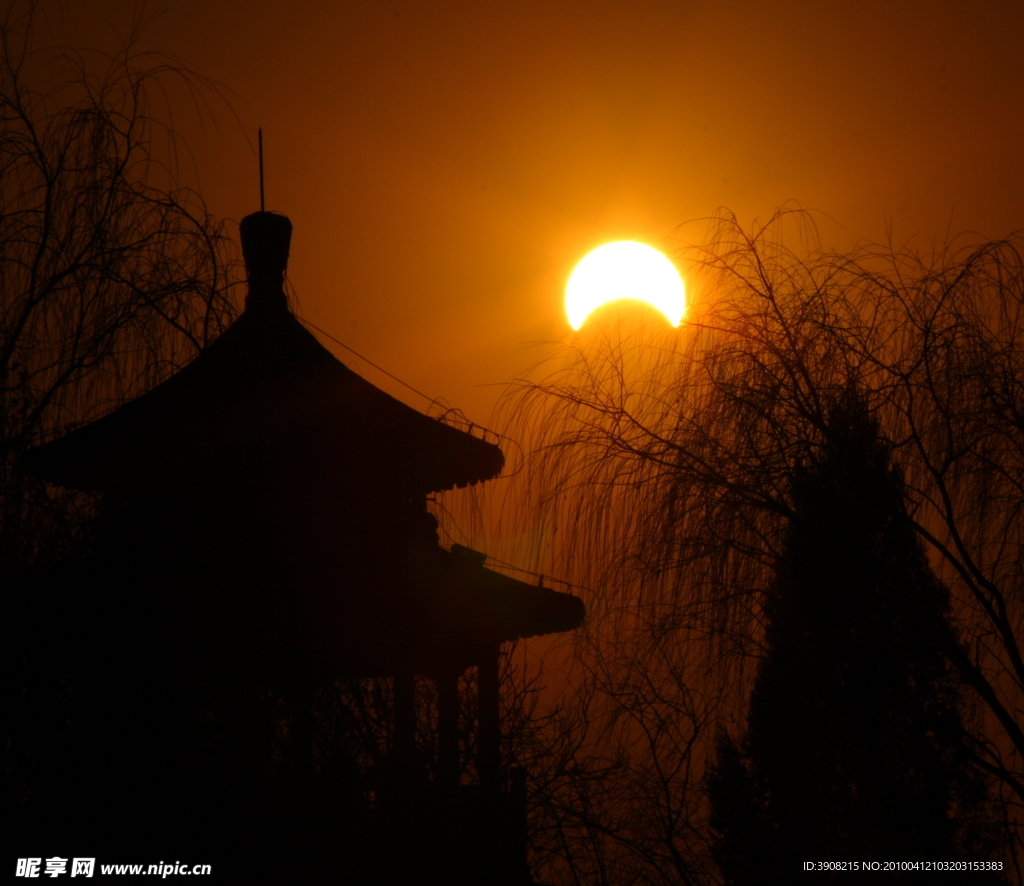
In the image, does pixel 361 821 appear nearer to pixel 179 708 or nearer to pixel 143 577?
pixel 179 708

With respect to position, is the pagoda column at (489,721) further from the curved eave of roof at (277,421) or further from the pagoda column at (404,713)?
the curved eave of roof at (277,421)

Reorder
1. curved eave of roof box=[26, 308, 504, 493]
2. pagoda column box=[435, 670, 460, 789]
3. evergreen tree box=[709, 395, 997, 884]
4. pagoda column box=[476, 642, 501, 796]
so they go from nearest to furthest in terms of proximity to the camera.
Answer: evergreen tree box=[709, 395, 997, 884]
curved eave of roof box=[26, 308, 504, 493]
pagoda column box=[435, 670, 460, 789]
pagoda column box=[476, 642, 501, 796]

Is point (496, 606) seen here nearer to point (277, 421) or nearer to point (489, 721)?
point (489, 721)

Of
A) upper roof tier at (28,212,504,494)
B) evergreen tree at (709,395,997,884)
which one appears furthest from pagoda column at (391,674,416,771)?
evergreen tree at (709,395,997,884)

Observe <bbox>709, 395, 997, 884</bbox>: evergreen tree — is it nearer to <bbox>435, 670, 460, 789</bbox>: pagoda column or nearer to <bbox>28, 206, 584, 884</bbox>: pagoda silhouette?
<bbox>28, 206, 584, 884</bbox>: pagoda silhouette

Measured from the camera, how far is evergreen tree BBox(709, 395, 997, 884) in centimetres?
389

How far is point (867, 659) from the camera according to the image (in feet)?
12.7

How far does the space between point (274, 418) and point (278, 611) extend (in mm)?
1202

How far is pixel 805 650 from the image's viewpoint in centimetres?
400

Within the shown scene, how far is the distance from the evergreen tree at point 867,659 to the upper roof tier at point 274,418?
1974mm

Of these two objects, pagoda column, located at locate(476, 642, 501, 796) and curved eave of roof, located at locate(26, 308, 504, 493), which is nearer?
curved eave of roof, located at locate(26, 308, 504, 493)

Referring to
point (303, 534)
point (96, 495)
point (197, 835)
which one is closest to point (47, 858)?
point (197, 835)

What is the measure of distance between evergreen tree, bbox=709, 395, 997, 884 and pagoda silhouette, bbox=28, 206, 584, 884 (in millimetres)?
1210

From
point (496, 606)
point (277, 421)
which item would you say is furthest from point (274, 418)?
point (496, 606)
